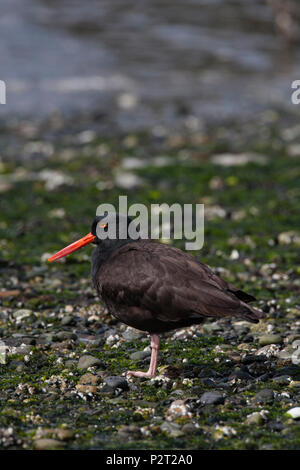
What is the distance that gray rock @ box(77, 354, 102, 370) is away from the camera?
5.41m

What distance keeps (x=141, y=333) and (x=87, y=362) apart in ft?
3.02

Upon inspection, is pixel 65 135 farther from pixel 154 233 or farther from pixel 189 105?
pixel 154 233

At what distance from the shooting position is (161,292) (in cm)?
515

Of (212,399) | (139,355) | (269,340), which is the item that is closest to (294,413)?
(212,399)

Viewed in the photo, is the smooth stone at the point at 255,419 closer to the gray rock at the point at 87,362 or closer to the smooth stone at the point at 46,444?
the smooth stone at the point at 46,444

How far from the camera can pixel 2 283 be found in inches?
302

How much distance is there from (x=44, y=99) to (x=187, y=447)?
16092 millimetres

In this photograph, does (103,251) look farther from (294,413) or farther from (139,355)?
(294,413)

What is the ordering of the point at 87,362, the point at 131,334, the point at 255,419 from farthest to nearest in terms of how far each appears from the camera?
the point at 131,334 → the point at 87,362 → the point at 255,419

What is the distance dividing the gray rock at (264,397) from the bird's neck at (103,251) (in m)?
1.62

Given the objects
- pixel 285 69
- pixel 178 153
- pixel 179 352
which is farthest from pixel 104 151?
pixel 285 69

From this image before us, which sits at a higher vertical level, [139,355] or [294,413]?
[139,355]

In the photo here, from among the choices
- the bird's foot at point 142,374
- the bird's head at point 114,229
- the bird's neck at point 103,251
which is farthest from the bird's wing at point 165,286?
the bird's foot at point 142,374
